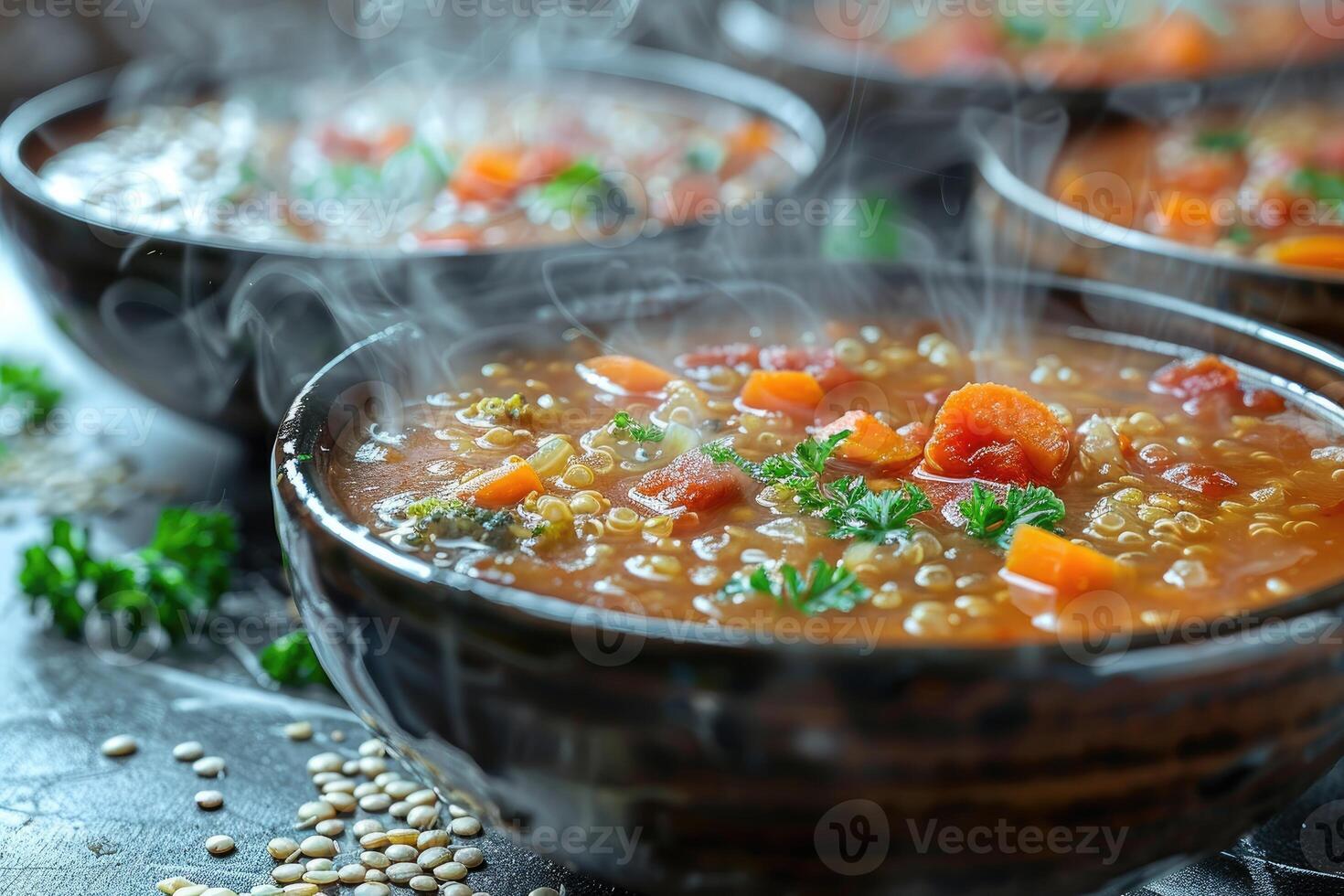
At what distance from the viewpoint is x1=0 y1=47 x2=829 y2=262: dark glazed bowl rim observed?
287 centimetres

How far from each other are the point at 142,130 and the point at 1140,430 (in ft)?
10.3

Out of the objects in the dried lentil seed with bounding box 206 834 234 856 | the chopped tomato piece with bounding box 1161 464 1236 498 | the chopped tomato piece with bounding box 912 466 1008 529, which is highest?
the chopped tomato piece with bounding box 1161 464 1236 498

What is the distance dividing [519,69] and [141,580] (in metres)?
2.62

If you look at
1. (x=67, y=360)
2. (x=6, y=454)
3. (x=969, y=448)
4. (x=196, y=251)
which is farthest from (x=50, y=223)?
(x=969, y=448)

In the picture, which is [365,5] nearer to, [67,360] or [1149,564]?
[67,360]

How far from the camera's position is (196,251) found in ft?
9.68

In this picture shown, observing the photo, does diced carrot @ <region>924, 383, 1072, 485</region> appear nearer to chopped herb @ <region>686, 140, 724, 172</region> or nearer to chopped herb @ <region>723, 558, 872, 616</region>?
chopped herb @ <region>723, 558, 872, 616</region>

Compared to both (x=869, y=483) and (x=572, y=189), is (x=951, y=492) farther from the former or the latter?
(x=572, y=189)

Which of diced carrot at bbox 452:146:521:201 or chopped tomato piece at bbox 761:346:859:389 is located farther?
diced carrot at bbox 452:146:521:201

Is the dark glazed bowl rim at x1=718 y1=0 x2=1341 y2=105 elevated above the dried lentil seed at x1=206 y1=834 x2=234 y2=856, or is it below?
above

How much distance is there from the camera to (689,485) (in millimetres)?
2023

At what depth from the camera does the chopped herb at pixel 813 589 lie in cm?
171

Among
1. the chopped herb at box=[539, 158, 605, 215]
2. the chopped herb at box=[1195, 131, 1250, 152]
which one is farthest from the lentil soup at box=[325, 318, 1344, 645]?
the chopped herb at box=[1195, 131, 1250, 152]

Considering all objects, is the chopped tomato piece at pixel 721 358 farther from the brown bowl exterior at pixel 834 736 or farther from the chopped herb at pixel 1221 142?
the chopped herb at pixel 1221 142
